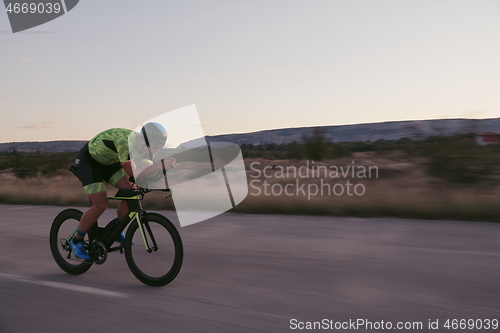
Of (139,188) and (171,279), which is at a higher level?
(139,188)

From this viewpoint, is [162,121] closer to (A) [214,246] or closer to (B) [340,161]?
(A) [214,246]

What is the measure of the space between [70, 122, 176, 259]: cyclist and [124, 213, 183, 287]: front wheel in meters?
0.27

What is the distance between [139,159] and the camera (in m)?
4.21

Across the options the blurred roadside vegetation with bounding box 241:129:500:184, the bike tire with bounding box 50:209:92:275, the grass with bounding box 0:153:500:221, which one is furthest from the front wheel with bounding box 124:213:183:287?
the blurred roadside vegetation with bounding box 241:129:500:184

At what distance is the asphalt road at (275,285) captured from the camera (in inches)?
139

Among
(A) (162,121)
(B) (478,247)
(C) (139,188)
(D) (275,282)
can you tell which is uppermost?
(A) (162,121)

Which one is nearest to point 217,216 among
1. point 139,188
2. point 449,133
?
point 139,188

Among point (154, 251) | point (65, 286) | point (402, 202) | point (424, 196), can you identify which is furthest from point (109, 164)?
point (424, 196)

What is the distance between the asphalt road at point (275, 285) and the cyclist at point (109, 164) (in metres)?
0.69

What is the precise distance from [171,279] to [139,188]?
100 centimetres

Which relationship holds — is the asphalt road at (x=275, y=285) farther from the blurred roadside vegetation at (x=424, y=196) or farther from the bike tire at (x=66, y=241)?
the blurred roadside vegetation at (x=424, y=196)

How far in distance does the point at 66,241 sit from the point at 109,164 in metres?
1.13

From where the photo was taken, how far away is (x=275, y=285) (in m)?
4.35

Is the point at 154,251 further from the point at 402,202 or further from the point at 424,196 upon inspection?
the point at 424,196
